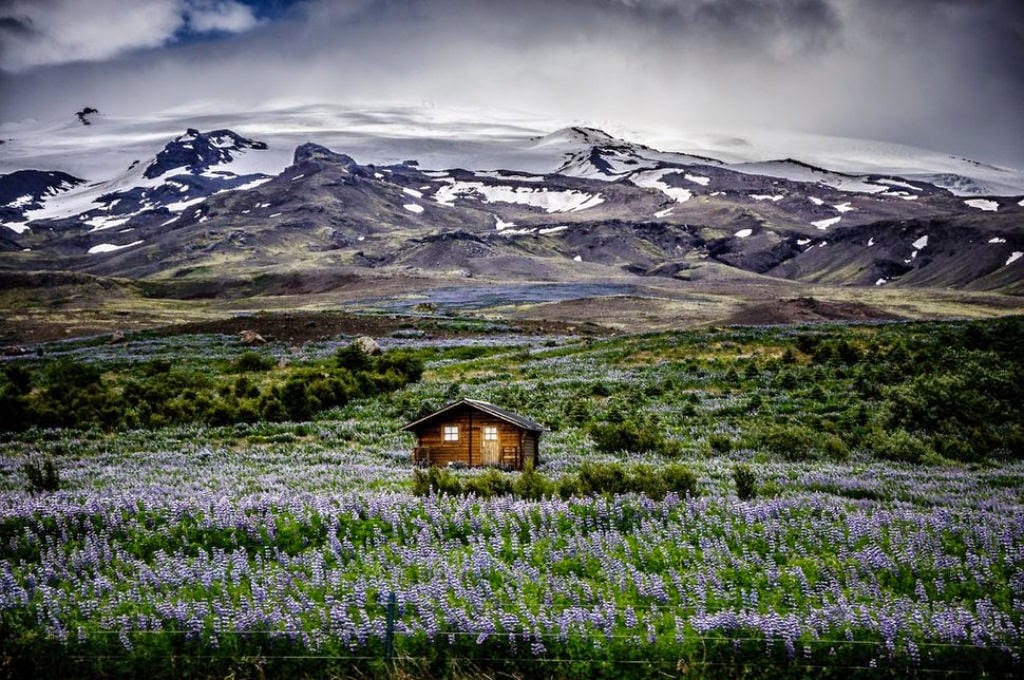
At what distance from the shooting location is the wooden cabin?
26.4m

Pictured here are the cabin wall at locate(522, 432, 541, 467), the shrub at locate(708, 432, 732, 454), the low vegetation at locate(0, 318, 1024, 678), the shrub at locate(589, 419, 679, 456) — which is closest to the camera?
the low vegetation at locate(0, 318, 1024, 678)

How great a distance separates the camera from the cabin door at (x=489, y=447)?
26547 millimetres

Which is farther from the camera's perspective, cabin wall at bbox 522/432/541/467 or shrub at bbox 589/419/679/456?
shrub at bbox 589/419/679/456

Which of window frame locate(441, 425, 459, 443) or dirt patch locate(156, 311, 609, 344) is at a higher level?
dirt patch locate(156, 311, 609, 344)

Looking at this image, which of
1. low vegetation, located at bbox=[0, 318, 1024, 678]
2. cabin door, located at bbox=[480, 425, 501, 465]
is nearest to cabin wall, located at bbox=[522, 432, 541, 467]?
cabin door, located at bbox=[480, 425, 501, 465]

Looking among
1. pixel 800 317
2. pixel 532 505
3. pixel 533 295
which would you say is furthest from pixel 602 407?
pixel 533 295

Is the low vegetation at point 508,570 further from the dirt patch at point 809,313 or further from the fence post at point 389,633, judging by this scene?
the dirt patch at point 809,313

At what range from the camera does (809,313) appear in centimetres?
11369

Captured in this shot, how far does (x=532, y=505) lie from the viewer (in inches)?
532

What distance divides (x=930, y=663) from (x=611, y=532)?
16.5ft

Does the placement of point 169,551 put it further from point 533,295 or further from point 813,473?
point 533,295

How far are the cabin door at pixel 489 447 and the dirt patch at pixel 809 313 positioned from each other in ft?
276

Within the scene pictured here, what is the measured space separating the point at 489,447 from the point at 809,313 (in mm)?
98013

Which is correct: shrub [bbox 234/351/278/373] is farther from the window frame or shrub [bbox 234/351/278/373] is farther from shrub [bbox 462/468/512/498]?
shrub [bbox 462/468/512/498]
